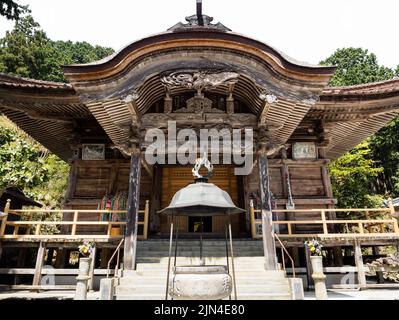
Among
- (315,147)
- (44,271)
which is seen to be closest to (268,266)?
(315,147)

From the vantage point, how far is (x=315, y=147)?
1234 cm

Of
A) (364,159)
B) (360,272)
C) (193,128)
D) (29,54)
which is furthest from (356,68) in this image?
(29,54)

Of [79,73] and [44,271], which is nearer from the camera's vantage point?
[79,73]

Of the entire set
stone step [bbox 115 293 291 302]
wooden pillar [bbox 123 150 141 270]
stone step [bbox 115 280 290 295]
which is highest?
wooden pillar [bbox 123 150 141 270]

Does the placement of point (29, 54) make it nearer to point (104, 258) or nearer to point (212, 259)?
point (104, 258)

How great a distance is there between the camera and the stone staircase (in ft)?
22.7

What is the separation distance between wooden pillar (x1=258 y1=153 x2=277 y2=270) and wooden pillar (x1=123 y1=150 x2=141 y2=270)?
3.58m

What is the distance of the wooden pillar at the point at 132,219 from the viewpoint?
25.8 ft

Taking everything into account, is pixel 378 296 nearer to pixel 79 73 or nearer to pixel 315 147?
pixel 315 147

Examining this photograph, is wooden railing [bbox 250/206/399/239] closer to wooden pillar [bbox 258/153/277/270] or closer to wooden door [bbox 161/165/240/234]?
wooden pillar [bbox 258/153/277/270]

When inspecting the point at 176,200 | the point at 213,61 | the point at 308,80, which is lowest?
the point at 176,200

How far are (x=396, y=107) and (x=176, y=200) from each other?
29.4 feet

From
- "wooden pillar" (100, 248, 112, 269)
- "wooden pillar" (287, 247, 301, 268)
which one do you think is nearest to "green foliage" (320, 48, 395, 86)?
"wooden pillar" (287, 247, 301, 268)

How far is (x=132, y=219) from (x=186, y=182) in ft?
17.2
